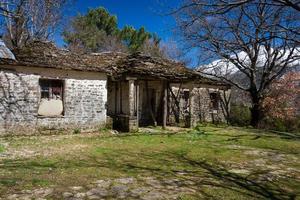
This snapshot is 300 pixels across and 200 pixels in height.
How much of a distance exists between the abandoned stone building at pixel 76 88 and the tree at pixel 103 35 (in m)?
15.4

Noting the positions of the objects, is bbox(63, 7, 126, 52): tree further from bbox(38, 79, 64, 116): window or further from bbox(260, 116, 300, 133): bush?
bbox(260, 116, 300, 133): bush

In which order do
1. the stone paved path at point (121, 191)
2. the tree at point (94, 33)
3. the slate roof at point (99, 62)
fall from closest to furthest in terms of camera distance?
the stone paved path at point (121, 191), the slate roof at point (99, 62), the tree at point (94, 33)

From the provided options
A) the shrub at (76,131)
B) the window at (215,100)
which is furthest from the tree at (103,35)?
the shrub at (76,131)

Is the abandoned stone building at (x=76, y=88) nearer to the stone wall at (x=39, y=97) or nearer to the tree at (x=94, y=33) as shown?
the stone wall at (x=39, y=97)

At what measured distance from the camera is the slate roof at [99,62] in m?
13.4

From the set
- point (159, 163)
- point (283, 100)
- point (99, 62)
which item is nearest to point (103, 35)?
point (99, 62)

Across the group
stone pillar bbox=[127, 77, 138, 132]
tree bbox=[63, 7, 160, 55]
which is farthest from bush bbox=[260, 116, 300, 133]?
tree bbox=[63, 7, 160, 55]

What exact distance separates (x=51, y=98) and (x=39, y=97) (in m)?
0.61

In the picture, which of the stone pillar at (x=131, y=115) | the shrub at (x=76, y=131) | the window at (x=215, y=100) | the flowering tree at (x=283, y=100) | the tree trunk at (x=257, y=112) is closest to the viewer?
the shrub at (x=76, y=131)

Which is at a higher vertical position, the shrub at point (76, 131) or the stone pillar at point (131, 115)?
the stone pillar at point (131, 115)

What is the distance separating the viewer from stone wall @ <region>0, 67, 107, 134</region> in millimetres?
12508

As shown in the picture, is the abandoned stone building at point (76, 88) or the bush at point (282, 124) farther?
the bush at point (282, 124)

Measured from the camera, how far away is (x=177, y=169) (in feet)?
24.9

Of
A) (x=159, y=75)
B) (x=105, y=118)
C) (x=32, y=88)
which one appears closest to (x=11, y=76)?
(x=32, y=88)
